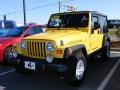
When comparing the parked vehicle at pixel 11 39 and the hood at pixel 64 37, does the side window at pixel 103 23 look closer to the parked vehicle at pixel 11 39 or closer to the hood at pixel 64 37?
the hood at pixel 64 37

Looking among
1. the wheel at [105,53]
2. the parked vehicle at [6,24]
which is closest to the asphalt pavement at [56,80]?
the wheel at [105,53]

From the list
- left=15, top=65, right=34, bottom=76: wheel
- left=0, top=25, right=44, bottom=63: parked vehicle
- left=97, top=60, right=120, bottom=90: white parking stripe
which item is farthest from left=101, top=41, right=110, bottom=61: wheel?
left=15, top=65, right=34, bottom=76: wheel

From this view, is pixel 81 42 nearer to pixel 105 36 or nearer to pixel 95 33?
pixel 95 33

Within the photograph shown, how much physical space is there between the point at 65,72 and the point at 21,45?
1.62 meters

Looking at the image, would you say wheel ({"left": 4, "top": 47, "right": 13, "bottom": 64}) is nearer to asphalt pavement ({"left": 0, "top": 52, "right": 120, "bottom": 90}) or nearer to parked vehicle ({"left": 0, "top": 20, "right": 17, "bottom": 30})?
asphalt pavement ({"left": 0, "top": 52, "right": 120, "bottom": 90})

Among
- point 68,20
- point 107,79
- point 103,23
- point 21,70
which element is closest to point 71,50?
point 107,79

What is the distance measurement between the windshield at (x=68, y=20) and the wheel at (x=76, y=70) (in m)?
1.53

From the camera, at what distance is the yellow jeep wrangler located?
648 cm

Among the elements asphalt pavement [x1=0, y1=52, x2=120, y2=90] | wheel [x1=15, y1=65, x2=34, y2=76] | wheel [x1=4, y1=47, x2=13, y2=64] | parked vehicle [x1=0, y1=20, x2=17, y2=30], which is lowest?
asphalt pavement [x1=0, y1=52, x2=120, y2=90]

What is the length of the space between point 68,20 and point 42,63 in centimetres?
251

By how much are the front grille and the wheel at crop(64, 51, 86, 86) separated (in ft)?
2.47

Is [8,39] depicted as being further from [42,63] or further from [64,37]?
[42,63]

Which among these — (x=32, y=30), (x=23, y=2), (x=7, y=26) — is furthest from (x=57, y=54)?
(x=23, y=2)

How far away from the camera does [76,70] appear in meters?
6.72
